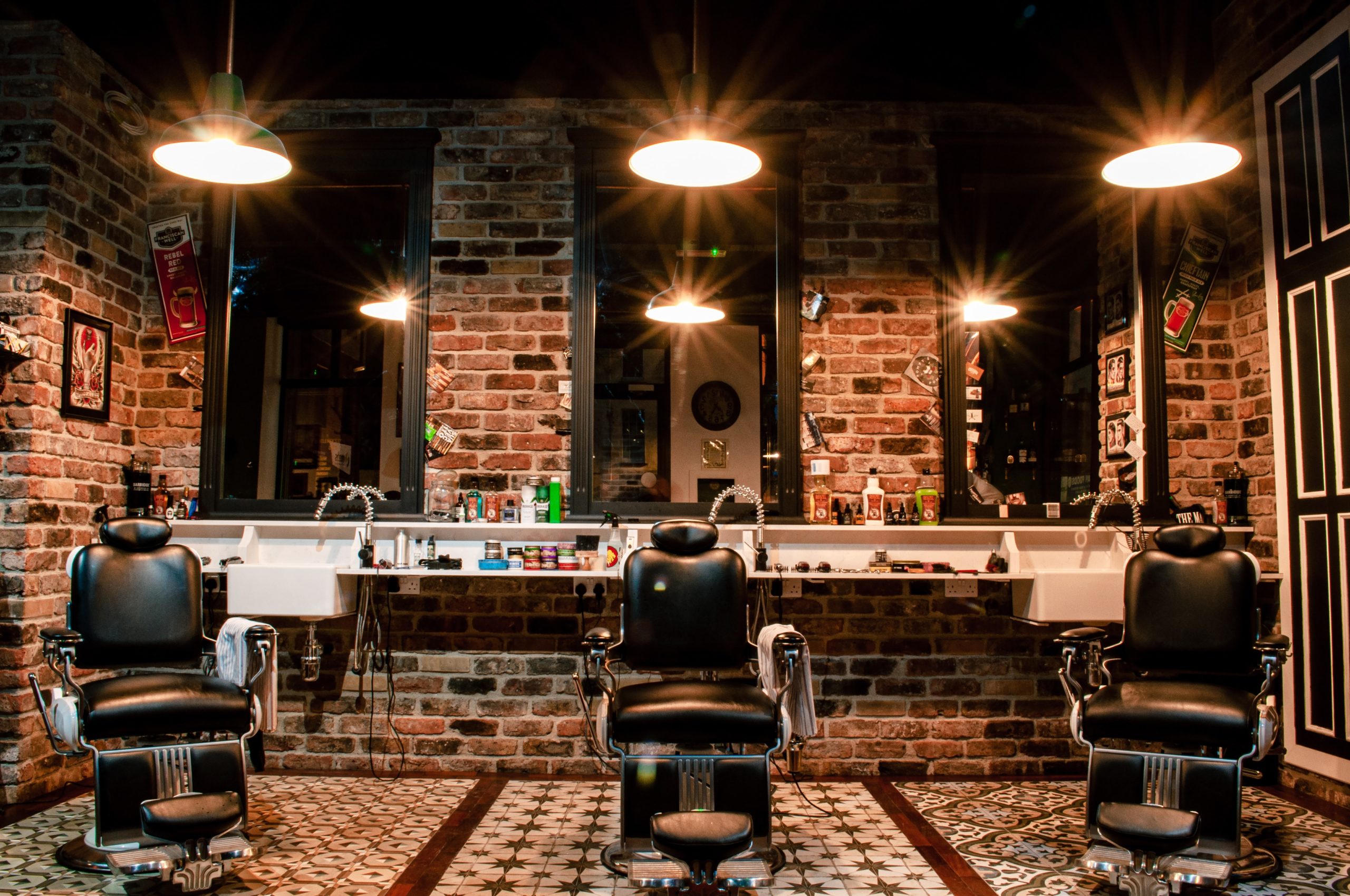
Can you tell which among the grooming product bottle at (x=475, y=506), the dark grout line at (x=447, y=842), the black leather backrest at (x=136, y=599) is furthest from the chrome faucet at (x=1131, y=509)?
the black leather backrest at (x=136, y=599)

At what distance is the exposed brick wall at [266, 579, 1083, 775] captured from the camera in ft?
13.1

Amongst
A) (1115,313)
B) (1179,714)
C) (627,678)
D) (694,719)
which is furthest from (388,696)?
(1115,313)

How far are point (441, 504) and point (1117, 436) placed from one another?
331 cm

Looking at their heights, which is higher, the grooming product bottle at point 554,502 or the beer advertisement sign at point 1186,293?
the beer advertisement sign at point 1186,293

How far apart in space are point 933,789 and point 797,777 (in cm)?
59

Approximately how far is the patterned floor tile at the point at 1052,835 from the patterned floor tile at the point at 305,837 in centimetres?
196

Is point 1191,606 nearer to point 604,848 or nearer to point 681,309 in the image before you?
point 604,848

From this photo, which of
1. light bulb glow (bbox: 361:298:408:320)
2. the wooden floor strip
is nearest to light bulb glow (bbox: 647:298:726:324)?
light bulb glow (bbox: 361:298:408:320)

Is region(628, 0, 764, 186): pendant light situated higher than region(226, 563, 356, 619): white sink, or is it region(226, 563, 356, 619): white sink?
region(628, 0, 764, 186): pendant light

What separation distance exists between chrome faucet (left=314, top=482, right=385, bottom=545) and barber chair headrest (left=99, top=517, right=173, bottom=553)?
74 cm

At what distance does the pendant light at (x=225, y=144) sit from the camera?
2992 mm

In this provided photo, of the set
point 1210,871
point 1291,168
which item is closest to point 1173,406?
point 1291,168

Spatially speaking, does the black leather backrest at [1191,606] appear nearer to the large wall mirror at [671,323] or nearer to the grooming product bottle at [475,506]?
the large wall mirror at [671,323]

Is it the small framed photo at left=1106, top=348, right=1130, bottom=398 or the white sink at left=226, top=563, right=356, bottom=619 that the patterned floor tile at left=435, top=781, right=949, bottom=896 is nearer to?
the white sink at left=226, top=563, right=356, bottom=619
